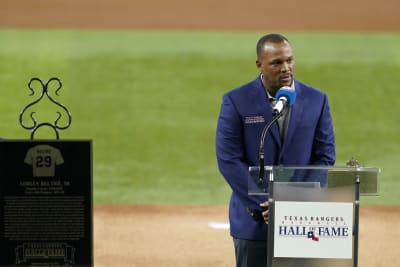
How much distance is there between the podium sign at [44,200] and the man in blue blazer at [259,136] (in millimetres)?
801

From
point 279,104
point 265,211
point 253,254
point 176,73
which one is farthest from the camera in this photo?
point 176,73

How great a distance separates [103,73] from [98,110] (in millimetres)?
1329

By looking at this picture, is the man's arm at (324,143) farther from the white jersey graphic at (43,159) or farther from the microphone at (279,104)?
the white jersey graphic at (43,159)

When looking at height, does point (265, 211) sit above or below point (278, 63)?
below

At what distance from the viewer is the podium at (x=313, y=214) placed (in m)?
5.02

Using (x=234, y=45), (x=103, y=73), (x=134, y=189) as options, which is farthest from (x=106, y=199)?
(x=234, y=45)

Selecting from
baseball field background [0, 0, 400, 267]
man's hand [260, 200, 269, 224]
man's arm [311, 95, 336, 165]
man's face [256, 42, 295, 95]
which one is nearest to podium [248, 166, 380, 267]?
man's hand [260, 200, 269, 224]

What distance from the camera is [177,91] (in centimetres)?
1538

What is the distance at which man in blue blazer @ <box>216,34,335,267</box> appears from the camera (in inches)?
212

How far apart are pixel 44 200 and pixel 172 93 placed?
10.3 metres

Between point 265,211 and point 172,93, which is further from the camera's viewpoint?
point 172,93

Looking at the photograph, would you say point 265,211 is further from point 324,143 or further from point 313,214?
point 324,143

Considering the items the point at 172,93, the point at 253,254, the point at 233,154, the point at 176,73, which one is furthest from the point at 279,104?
the point at 176,73

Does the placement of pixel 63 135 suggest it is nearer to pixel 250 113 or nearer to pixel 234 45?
pixel 234 45
